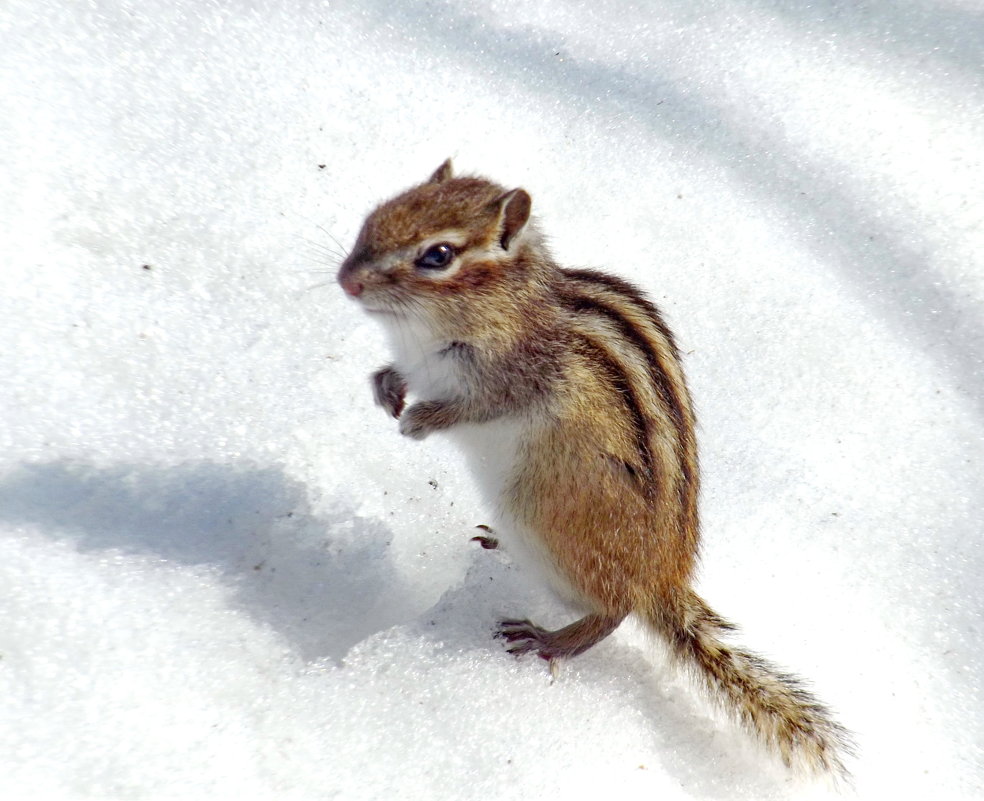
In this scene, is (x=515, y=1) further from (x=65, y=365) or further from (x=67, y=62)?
(x=65, y=365)

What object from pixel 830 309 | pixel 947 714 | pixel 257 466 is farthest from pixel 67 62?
pixel 947 714

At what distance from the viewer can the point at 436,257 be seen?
2258mm

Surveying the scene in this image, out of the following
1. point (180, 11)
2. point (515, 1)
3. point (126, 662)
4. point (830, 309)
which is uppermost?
point (515, 1)

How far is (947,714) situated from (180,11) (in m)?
3.49

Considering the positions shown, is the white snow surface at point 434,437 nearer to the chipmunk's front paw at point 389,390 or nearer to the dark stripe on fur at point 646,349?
the chipmunk's front paw at point 389,390

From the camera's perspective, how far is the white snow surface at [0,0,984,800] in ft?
6.93

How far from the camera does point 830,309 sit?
3346 millimetres

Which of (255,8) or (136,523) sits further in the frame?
(255,8)

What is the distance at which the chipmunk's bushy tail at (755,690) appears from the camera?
7.16ft

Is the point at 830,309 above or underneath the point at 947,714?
above

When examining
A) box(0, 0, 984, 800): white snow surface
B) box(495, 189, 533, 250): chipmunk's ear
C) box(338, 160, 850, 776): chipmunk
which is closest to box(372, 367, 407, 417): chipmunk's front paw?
box(338, 160, 850, 776): chipmunk

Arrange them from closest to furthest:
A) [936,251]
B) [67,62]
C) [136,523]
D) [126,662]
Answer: [126,662] → [136,523] → [67,62] → [936,251]

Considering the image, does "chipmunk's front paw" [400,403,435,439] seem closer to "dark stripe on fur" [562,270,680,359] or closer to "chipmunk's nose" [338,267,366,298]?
"chipmunk's nose" [338,267,366,298]

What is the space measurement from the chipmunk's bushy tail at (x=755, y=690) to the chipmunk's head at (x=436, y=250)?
1.03 meters
